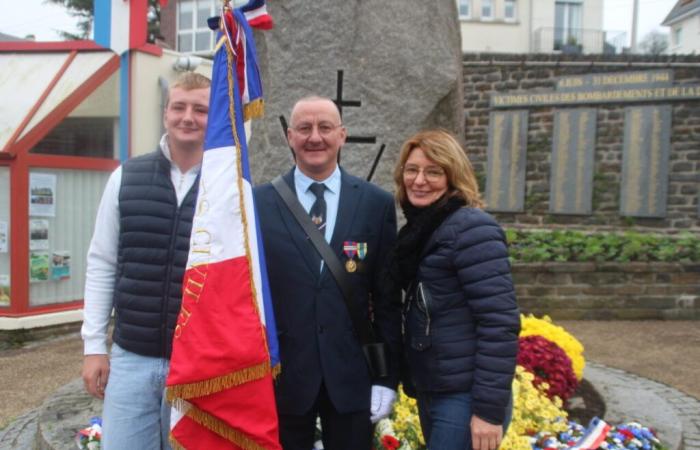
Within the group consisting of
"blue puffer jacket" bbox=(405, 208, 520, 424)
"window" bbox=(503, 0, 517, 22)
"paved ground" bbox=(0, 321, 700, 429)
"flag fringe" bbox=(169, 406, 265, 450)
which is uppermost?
"window" bbox=(503, 0, 517, 22)

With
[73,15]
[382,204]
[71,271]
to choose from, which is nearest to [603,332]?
[382,204]

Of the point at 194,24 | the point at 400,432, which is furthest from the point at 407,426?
the point at 194,24

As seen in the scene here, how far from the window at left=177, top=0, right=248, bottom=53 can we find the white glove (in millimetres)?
23315

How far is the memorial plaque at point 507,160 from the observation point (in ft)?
40.4

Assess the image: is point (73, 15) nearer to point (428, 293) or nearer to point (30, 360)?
point (30, 360)

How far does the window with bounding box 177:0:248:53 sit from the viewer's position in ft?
78.6

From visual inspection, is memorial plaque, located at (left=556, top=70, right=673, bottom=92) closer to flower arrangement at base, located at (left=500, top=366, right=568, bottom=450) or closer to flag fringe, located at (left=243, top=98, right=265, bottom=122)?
flower arrangement at base, located at (left=500, top=366, right=568, bottom=450)

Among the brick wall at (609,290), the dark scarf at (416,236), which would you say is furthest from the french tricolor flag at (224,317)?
the brick wall at (609,290)

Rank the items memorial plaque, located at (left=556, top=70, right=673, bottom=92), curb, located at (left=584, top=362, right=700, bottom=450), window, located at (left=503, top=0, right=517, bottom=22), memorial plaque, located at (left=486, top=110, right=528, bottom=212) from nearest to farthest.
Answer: curb, located at (left=584, top=362, right=700, bottom=450) < memorial plaque, located at (left=556, top=70, right=673, bottom=92) < memorial plaque, located at (left=486, top=110, right=528, bottom=212) < window, located at (left=503, top=0, right=517, bottom=22)

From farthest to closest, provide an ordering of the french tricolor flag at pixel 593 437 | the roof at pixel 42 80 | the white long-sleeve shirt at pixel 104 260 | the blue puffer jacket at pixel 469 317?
the roof at pixel 42 80 < the french tricolor flag at pixel 593 437 < the white long-sleeve shirt at pixel 104 260 < the blue puffer jacket at pixel 469 317

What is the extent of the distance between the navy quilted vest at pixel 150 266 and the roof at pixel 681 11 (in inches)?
1194

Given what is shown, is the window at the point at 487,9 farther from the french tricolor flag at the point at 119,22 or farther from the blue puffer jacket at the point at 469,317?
the blue puffer jacket at the point at 469,317

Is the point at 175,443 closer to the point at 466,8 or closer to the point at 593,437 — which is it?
the point at 593,437

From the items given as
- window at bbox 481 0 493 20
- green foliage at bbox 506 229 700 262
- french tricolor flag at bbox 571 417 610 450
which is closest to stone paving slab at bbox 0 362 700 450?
french tricolor flag at bbox 571 417 610 450
